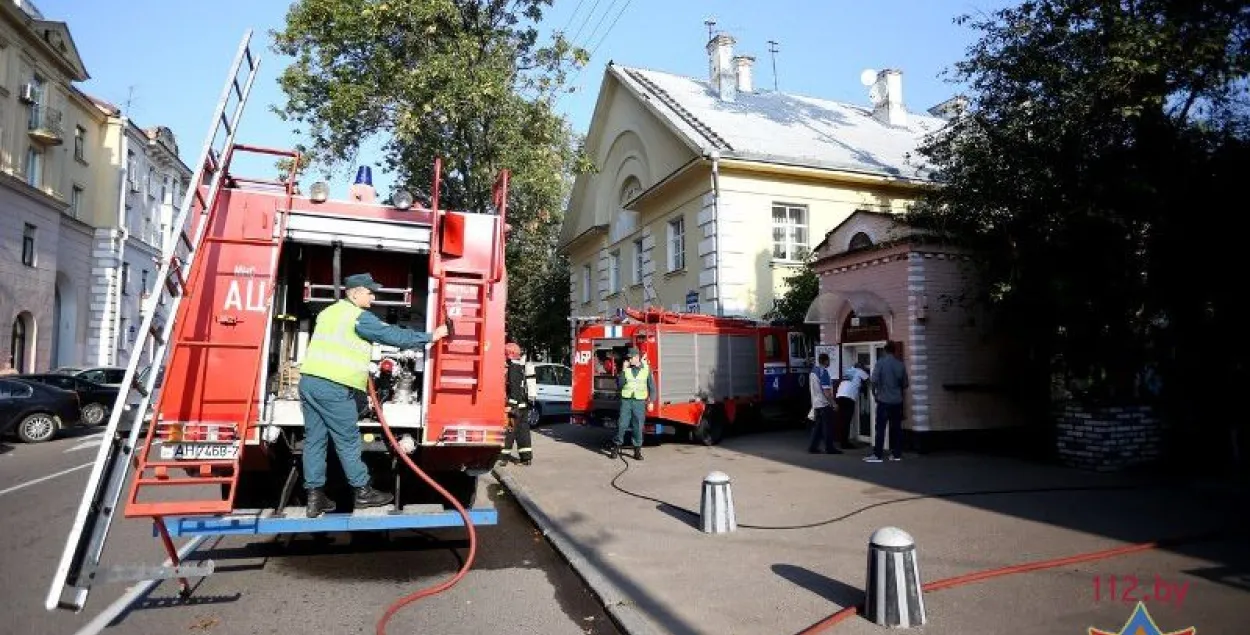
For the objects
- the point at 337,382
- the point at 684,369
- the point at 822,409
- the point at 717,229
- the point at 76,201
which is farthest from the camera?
the point at 76,201

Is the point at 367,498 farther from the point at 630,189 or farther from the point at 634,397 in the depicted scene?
the point at 630,189

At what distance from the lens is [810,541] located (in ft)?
21.9

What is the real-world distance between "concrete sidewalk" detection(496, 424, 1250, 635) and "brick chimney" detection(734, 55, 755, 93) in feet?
57.5

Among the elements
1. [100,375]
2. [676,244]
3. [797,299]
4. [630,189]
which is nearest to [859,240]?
[797,299]

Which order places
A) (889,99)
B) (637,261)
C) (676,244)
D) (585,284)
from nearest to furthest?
(676,244) → (637,261) → (889,99) → (585,284)

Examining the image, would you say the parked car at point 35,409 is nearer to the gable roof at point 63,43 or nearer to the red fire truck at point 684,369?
the red fire truck at point 684,369

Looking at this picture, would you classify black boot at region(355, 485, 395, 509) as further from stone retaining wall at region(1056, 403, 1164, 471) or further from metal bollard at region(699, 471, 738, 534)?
stone retaining wall at region(1056, 403, 1164, 471)

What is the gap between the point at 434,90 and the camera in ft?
53.3

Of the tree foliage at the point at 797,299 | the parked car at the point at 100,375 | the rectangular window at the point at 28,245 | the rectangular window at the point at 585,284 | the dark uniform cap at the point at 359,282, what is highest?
the rectangular window at the point at 28,245

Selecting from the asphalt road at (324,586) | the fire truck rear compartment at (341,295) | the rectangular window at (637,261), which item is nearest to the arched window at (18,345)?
the rectangular window at (637,261)

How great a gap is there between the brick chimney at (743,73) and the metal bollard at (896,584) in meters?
23.0

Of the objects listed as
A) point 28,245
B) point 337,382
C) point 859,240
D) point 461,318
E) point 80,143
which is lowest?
point 337,382

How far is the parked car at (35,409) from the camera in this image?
15922mm

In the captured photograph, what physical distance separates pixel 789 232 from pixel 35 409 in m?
17.5
